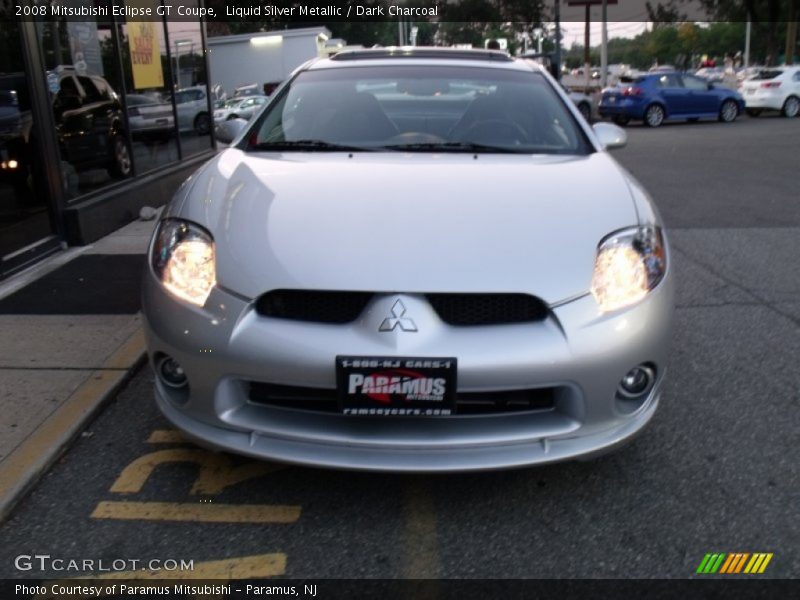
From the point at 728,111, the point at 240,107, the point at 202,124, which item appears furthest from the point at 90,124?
the point at 728,111

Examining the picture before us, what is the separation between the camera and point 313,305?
2.57 m

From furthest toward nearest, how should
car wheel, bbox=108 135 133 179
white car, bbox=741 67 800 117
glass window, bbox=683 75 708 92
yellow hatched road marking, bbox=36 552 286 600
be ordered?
1. white car, bbox=741 67 800 117
2. glass window, bbox=683 75 708 92
3. car wheel, bbox=108 135 133 179
4. yellow hatched road marking, bbox=36 552 286 600

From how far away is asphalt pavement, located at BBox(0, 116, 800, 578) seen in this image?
2.49 metres

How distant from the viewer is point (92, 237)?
258 inches

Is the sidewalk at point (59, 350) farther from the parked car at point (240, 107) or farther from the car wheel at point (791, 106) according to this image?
the car wheel at point (791, 106)

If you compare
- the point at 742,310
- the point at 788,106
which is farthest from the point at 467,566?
the point at 788,106

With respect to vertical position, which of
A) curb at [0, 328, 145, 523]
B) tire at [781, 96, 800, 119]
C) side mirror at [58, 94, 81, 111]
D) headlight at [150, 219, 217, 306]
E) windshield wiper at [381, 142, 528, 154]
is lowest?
tire at [781, 96, 800, 119]

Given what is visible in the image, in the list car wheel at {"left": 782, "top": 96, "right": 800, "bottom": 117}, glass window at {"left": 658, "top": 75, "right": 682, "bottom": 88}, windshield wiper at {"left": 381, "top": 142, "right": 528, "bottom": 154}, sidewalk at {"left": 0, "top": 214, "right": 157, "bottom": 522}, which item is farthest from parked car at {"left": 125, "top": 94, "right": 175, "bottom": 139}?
car wheel at {"left": 782, "top": 96, "right": 800, "bottom": 117}

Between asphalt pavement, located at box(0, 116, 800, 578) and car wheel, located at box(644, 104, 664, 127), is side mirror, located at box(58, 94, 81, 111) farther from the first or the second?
car wheel, located at box(644, 104, 664, 127)

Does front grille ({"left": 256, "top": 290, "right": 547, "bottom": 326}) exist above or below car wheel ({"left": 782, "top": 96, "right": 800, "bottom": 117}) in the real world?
above

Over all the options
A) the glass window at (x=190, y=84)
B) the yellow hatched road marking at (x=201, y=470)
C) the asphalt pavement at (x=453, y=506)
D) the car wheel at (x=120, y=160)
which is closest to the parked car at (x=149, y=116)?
the car wheel at (x=120, y=160)

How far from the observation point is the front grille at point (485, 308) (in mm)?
2525

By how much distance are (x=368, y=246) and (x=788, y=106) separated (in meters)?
23.9

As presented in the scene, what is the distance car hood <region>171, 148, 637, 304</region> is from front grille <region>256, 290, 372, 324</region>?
0.04m
